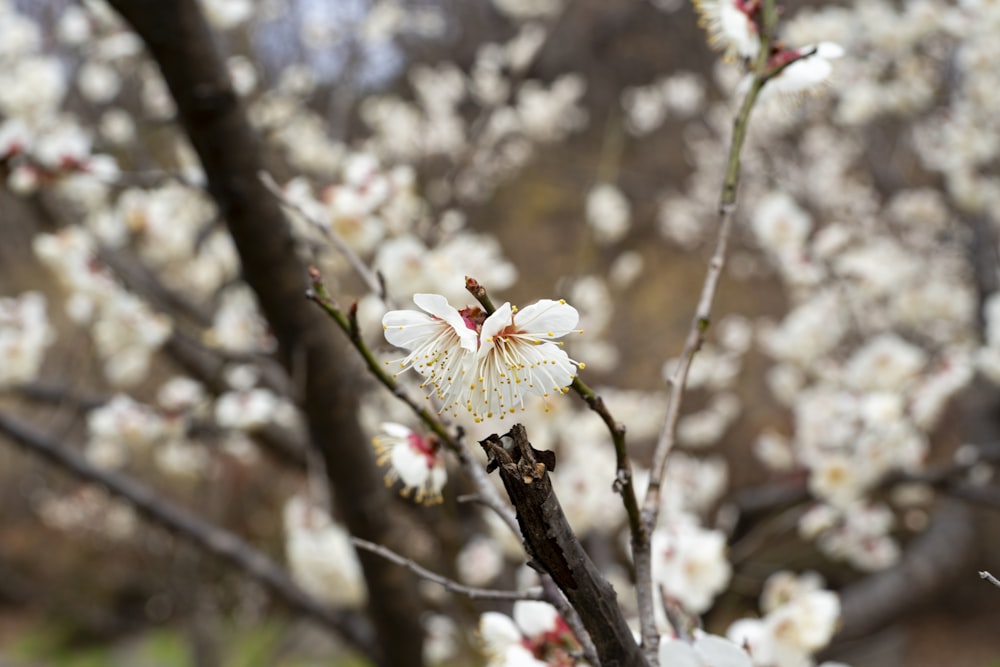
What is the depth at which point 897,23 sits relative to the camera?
108 inches

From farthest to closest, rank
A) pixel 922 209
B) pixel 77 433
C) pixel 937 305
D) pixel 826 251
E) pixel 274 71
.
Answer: pixel 77 433 → pixel 274 71 → pixel 922 209 → pixel 937 305 → pixel 826 251

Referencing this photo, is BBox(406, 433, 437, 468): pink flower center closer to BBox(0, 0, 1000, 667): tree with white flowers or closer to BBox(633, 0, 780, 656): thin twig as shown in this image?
BBox(0, 0, 1000, 667): tree with white flowers

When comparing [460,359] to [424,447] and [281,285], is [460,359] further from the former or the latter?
[281,285]

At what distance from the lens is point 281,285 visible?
100 centimetres

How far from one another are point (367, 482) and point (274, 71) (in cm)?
423

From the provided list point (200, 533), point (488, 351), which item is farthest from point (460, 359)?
point (200, 533)

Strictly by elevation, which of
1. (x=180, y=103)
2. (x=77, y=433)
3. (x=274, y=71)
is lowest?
(x=180, y=103)

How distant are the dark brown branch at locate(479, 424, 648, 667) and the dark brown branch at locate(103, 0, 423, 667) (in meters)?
0.67

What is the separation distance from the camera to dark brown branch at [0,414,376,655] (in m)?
1.62

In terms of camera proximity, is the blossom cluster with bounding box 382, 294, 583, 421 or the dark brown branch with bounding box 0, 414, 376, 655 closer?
the blossom cluster with bounding box 382, 294, 583, 421

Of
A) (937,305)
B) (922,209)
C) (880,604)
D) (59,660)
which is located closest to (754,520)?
(880,604)

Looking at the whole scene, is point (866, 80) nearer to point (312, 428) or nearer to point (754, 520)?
point (754, 520)

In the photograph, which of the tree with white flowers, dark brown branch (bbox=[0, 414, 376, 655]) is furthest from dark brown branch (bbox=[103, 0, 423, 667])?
dark brown branch (bbox=[0, 414, 376, 655])

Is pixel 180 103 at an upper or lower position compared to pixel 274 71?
lower
